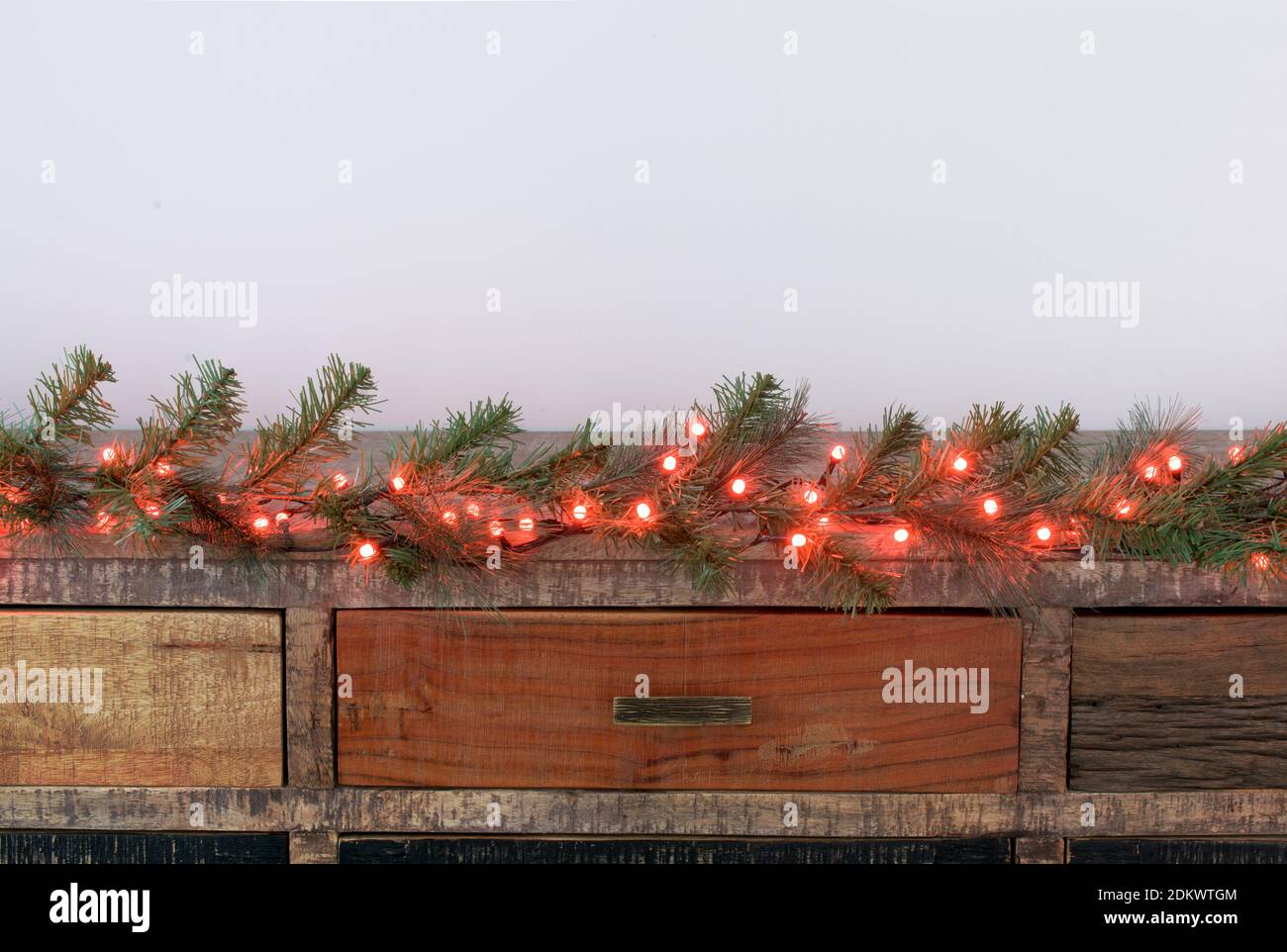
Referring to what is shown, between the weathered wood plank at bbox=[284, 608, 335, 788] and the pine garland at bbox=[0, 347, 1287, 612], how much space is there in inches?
2.8

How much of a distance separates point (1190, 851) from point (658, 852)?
467mm

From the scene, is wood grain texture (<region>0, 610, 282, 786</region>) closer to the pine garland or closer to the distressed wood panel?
the pine garland

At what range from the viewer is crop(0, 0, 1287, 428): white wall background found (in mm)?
1257

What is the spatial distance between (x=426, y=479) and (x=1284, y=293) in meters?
1.11

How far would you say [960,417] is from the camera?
130 cm

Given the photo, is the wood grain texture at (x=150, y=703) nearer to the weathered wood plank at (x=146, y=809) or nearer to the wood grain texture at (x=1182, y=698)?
the weathered wood plank at (x=146, y=809)

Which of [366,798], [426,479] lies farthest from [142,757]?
[426,479]

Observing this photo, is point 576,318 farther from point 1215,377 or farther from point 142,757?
point 1215,377

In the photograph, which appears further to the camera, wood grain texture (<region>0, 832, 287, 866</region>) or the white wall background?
the white wall background

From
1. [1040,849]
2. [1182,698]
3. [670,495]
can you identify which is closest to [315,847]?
[670,495]

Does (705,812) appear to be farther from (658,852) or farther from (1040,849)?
(1040,849)

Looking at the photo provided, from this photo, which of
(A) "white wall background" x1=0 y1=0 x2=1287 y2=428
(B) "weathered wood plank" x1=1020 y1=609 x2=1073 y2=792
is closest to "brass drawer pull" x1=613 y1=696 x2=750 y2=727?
(B) "weathered wood plank" x1=1020 y1=609 x2=1073 y2=792

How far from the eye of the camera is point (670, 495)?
2.69 ft

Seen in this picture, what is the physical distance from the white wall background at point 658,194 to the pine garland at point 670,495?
0.46 m
